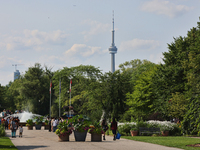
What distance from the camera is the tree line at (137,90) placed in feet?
123

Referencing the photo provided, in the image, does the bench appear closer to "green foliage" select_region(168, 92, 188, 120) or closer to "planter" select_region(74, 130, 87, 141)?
"green foliage" select_region(168, 92, 188, 120)

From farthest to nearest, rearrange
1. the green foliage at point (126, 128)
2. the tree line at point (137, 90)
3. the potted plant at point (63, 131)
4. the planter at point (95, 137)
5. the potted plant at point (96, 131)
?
the tree line at point (137, 90) → the green foliage at point (126, 128) → the planter at point (95, 137) → the potted plant at point (96, 131) → the potted plant at point (63, 131)

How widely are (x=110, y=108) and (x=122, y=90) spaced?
13.0 feet

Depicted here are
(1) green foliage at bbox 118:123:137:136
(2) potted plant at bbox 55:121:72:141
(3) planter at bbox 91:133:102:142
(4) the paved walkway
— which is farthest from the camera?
(1) green foliage at bbox 118:123:137:136

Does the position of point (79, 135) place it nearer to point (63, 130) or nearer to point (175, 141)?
point (63, 130)

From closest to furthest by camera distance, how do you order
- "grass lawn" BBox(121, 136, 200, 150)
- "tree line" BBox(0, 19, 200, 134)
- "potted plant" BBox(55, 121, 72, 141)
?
1. "grass lawn" BBox(121, 136, 200, 150)
2. "potted plant" BBox(55, 121, 72, 141)
3. "tree line" BBox(0, 19, 200, 134)

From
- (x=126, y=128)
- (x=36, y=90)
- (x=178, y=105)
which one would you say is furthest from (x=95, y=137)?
(x=36, y=90)

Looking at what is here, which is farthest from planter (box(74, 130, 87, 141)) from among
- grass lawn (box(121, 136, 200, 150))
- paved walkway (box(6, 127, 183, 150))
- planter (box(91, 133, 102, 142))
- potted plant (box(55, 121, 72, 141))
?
grass lawn (box(121, 136, 200, 150))

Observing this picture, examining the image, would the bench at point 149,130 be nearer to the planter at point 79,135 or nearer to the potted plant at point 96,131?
the potted plant at point 96,131

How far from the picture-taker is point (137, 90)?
5297cm

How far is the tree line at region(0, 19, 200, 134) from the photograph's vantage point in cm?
3751

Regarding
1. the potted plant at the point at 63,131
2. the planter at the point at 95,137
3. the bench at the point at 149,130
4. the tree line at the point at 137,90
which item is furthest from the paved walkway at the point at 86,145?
the bench at the point at 149,130

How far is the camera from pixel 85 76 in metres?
85.5

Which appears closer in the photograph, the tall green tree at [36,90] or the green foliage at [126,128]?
the green foliage at [126,128]
